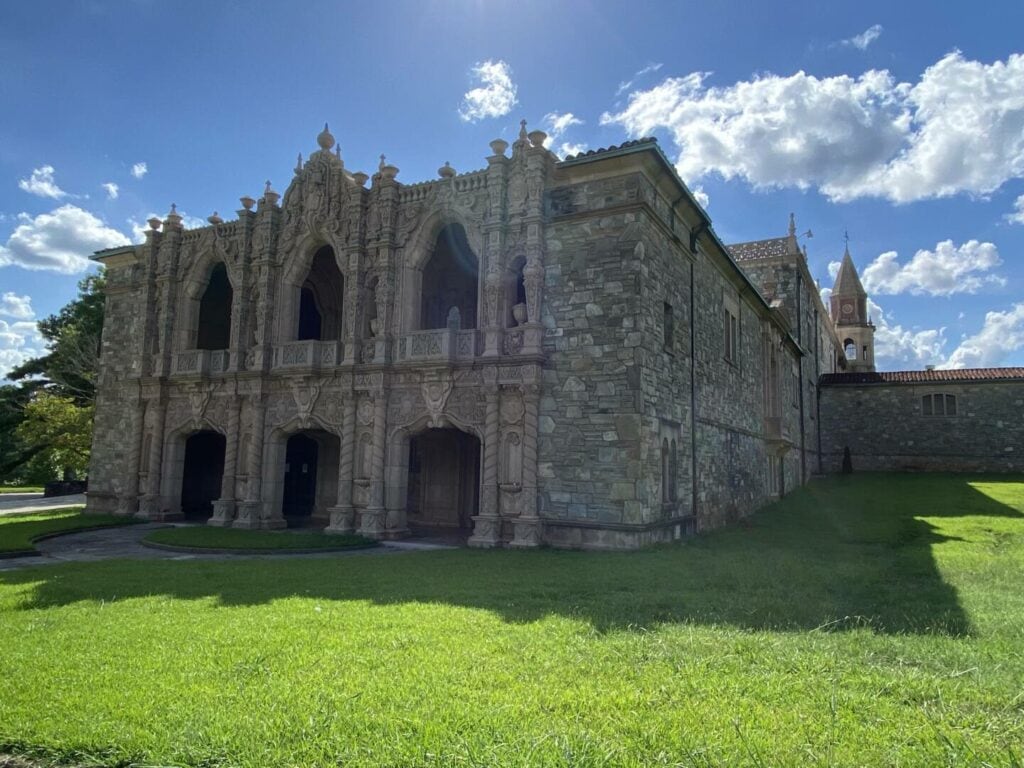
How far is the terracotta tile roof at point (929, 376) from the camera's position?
3372 centimetres

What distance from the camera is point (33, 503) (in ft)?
87.6

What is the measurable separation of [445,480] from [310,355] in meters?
5.52

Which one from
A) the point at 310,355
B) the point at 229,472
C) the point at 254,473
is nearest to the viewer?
the point at 310,355

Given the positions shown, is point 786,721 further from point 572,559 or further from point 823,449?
point 823,449

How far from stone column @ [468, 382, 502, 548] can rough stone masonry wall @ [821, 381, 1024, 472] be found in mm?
29102

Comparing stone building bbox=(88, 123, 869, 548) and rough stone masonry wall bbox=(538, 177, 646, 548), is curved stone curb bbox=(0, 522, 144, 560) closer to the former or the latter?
stone building bbox=(88, 123, 869, 548)

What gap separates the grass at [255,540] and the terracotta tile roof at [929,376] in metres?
31.7

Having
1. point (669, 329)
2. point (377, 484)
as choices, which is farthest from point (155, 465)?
point (669, 329)

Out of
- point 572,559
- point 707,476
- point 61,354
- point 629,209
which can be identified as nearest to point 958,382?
point 707,476

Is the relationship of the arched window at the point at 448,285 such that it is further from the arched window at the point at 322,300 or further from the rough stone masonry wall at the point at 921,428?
the rough stone masonry wall at the point at 921,428

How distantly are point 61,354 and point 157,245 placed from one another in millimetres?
20835

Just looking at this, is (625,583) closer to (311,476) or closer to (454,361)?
(454,361)

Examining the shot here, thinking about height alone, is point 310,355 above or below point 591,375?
above

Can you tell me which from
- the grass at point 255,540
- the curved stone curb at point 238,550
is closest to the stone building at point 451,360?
the grass at point 255,540
